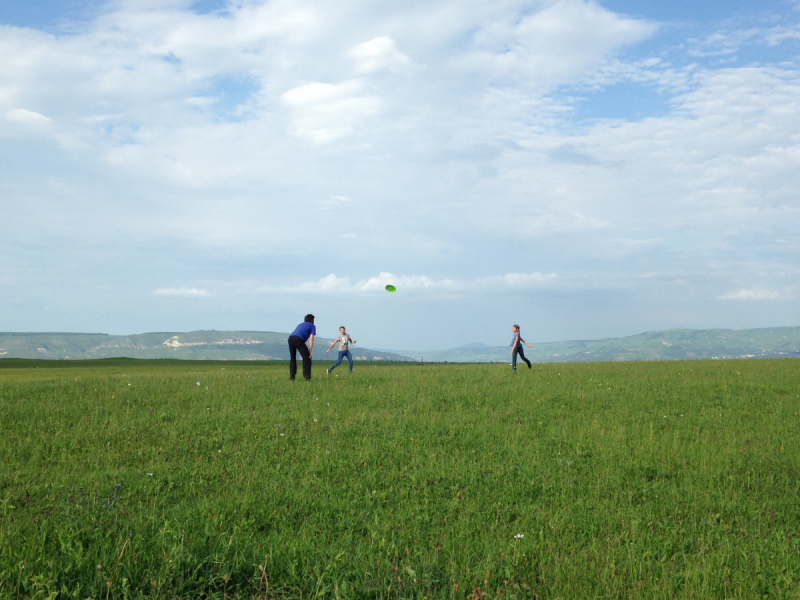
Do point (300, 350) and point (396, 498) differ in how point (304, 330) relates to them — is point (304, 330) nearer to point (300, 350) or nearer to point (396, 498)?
point (300, 350)

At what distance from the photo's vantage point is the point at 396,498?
823cm

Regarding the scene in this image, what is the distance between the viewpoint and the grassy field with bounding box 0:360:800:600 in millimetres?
5398

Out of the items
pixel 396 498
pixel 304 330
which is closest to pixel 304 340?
pixel 304 330

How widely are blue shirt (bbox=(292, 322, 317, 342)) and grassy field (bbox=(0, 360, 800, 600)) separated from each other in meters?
4.50

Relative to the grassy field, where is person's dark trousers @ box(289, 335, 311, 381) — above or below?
above

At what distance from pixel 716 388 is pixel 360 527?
17721 mm

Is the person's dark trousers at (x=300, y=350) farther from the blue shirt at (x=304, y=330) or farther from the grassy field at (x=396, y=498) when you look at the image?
the grassy field at (x=396, y=498)

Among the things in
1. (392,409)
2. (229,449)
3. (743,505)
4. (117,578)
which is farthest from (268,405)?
(743,505)

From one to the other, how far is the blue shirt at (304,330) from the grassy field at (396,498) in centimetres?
450

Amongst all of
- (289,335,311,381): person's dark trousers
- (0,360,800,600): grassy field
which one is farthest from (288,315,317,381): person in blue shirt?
(0,360,800,600): grassy field

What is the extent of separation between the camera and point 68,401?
16172mm

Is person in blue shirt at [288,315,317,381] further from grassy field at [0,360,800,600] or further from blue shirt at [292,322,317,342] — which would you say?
grassy field at [0,360,800,600]

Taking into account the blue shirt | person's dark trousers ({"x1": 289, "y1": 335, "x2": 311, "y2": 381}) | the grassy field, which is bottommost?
the grassy field

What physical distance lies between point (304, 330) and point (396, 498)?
13609 millimetres
